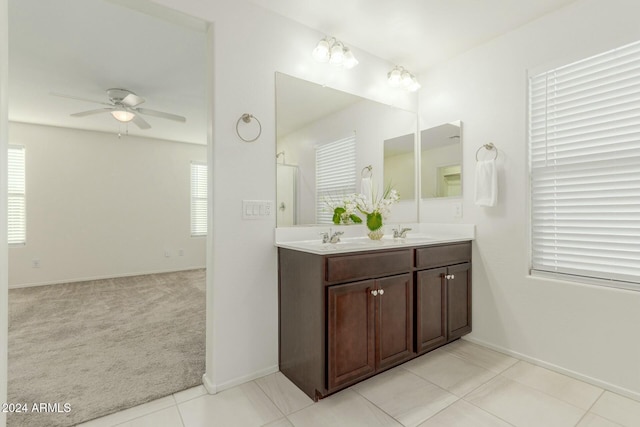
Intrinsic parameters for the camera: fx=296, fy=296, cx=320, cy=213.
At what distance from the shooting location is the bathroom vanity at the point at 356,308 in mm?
1704

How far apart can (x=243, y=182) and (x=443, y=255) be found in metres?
1.63

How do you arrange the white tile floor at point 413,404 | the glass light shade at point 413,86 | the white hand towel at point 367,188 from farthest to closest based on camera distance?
the glass light shade at point 413,86
the white hand towel at point 367,188
the white tile floor at point 413,404

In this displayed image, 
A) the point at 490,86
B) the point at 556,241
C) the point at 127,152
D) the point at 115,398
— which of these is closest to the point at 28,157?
the point at 127,152

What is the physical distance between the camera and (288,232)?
2.19 meters

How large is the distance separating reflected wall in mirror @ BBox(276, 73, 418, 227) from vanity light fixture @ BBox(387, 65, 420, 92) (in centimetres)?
23

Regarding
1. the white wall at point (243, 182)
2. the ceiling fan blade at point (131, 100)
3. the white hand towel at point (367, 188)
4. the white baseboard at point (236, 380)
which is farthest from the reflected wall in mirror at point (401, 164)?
the ceiling fan blade at point (131, 100)

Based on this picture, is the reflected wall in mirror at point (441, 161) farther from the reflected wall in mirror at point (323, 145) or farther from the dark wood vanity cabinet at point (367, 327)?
the dark wood vanity cabinet at point (367, 327)

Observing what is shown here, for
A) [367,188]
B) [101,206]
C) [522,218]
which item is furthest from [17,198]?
[522,218]

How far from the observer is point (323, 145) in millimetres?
2443

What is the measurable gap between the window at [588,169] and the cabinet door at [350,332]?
1.42m

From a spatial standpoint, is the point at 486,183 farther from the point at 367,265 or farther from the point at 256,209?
the point at 256,209

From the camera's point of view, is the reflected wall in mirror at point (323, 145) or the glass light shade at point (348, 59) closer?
the reflected wall in mirror at point (323, 145)

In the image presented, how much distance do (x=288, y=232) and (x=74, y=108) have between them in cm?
386

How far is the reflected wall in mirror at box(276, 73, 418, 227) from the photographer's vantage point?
2.19 metres
